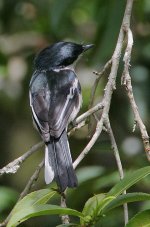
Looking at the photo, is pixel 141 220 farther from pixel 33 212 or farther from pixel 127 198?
pixel 33 212

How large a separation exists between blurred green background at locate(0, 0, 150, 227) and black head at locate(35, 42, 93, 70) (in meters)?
0.24

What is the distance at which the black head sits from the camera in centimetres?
511

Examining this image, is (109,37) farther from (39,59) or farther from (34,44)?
(34,44)

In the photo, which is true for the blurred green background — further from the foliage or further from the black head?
the foliage

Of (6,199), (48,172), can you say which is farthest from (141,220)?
(6,199)

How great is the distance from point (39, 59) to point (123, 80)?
75.9 inches

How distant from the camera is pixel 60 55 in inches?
203

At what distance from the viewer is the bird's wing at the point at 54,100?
404 centimetres

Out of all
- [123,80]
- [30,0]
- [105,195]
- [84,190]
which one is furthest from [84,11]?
[105,195]

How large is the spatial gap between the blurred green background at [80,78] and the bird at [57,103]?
30 centimetres

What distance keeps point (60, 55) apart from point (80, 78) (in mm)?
1317

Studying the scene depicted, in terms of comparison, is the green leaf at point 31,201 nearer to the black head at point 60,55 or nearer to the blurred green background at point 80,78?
the blurred green background at point 80,78

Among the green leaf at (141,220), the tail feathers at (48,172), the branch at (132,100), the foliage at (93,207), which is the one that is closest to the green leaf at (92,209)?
the foliage at (93,207)

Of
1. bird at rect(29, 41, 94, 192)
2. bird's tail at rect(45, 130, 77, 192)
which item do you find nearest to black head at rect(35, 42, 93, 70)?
bird at rect(29, 41, 94, 192)
